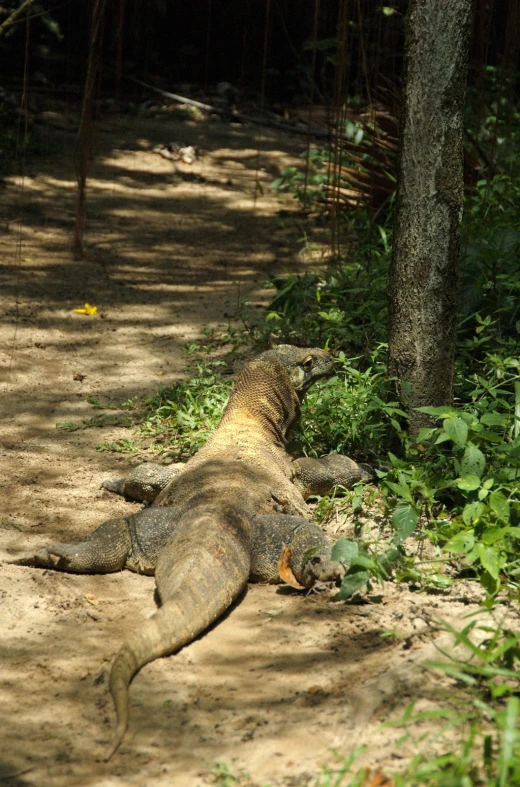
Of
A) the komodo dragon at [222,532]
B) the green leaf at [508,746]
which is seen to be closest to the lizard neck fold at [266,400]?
the komodo dragon at [222,532]

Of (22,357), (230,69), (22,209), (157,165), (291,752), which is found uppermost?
(230,69)

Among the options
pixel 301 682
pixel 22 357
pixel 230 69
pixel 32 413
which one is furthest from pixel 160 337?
pixel 230 69

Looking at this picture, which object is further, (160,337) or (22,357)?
(160,337)

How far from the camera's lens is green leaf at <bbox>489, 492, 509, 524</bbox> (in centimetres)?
315

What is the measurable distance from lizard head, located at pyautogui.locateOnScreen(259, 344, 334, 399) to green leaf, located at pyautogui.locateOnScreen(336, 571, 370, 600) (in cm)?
171

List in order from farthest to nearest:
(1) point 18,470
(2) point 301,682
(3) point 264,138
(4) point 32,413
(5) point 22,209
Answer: (3) point 264,138
(5) point 22,209
(4) point 32,413
(1) point 18,470
(2) point 301,682

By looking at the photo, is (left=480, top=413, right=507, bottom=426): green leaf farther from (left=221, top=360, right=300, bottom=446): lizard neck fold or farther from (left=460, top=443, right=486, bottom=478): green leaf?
(left=221, top=360, right=300, bottom=446): lizard neck fold

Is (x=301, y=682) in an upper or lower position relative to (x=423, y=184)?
lower

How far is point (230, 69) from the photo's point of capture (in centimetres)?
1297

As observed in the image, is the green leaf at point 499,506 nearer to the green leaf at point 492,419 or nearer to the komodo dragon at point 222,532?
the green leaf at point 492,419

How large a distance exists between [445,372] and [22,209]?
5.58 metres

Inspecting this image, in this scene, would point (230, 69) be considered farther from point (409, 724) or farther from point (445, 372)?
point (409, 724)

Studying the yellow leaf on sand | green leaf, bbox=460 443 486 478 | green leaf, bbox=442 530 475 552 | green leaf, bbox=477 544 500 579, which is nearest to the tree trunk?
green leaf, bbox=460 443 486 478

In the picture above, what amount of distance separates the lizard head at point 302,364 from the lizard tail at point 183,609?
1445 mm
